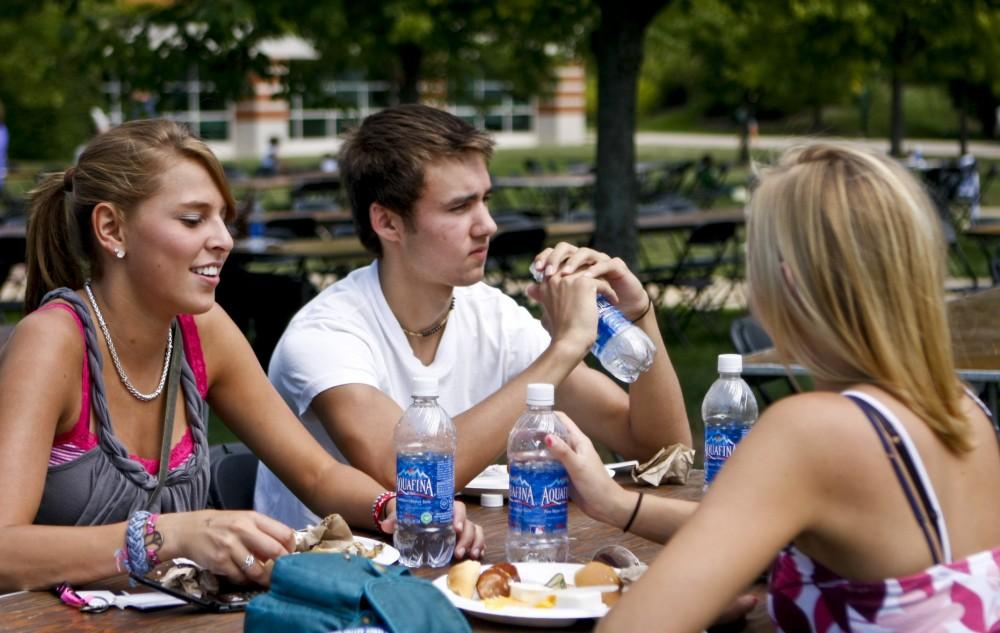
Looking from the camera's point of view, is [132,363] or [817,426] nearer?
[817,426]

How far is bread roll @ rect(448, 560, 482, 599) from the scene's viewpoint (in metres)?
2.32

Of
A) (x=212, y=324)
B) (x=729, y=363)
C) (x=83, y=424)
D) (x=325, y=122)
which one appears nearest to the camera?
(x=83, y=424)

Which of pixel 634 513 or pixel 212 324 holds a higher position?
pixel 212 324

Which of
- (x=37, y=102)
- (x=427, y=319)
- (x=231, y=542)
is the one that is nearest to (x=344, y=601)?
(x=231, y=542)

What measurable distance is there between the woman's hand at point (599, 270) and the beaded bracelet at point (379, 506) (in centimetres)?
66

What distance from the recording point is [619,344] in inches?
127

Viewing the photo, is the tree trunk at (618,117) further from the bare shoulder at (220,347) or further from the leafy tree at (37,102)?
the leafy tree at (37,102)

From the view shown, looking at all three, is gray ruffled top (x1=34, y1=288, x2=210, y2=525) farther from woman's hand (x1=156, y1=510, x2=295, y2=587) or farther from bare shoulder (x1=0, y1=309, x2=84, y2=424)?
woman's hand (x1=156, y1=510, x2=295, y2=587)

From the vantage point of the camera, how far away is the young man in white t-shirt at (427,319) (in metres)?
3.24

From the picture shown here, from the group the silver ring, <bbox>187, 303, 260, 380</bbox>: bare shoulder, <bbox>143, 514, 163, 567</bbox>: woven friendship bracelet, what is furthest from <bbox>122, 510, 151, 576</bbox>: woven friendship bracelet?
<bbox>187, 303, 260, 380</bbox>: bare shoulder

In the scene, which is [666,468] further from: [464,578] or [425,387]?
[464,578]

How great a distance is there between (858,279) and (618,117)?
7.90 meters

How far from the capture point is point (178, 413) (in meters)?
3.06

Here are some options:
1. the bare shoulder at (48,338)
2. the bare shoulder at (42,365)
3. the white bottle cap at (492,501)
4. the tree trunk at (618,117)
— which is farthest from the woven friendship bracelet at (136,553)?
the tree trunk at (618,117)
